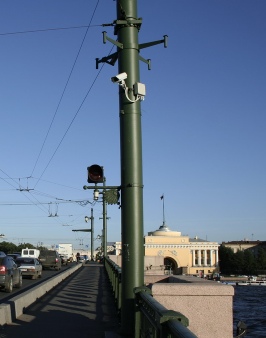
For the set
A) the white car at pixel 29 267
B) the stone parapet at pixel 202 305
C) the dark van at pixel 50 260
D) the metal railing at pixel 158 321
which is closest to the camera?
the metal railing at pixel 158 321

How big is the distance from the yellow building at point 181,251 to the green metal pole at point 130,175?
107 m

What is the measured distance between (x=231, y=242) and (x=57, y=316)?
184m

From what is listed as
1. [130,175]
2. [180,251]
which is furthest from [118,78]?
[180,251]

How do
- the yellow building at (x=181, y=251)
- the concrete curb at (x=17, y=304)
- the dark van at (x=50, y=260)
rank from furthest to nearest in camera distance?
the yellow building at (x=181, y=251) → the dark van at (x=50, y=260) → the concrete curb at (x=17, y=304)

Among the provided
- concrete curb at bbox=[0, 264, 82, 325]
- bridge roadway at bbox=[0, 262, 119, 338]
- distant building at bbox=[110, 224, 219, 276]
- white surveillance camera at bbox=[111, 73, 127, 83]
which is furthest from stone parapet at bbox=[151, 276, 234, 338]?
distant building at bbox=[110, 224, 219, 276]

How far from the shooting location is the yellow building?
4665 inches

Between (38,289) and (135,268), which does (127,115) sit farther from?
(38,289)

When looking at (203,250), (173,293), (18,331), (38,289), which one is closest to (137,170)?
(173,293)

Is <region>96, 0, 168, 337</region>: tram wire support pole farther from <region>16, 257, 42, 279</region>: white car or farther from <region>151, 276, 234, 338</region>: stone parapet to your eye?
<region>16, 257, 42, 279</region>: white car

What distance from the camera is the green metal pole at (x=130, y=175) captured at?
310 inches

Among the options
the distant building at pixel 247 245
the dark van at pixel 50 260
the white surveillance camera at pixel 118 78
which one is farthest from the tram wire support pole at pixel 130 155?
the distant building at pixel 247 245

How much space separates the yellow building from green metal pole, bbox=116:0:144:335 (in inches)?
4224

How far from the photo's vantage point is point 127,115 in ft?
26.9

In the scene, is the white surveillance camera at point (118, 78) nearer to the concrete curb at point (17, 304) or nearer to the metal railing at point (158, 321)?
the metal railing at point (158, 321)
